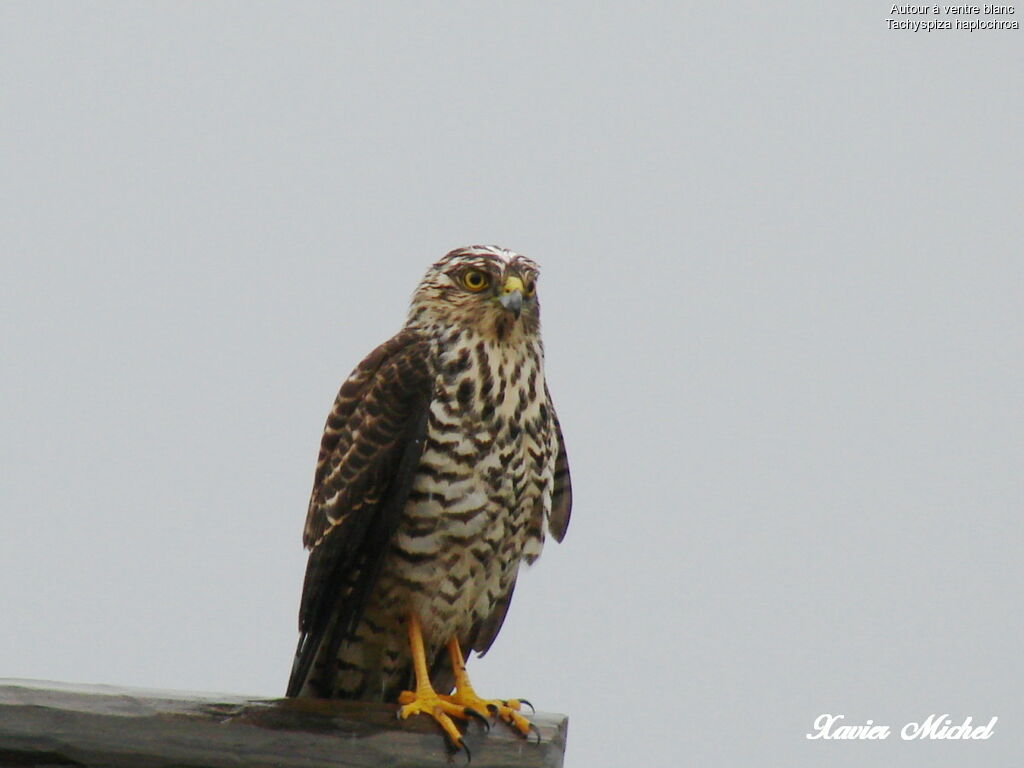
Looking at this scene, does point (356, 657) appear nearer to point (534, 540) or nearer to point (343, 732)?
point (534, 540)

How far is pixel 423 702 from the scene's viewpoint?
10.6ft

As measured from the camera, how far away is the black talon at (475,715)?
3148mm

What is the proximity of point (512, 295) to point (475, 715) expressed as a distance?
1.14m

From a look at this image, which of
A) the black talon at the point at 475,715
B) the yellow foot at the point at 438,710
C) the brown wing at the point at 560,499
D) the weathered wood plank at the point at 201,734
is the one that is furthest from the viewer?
the brown wing at the point at 560,499

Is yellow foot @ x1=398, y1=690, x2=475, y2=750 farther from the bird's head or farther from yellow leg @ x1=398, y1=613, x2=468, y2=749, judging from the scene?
the bird's head

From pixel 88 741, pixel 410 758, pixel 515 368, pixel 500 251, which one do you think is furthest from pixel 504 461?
pixel 88 741

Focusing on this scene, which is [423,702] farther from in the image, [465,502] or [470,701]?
[465,502]

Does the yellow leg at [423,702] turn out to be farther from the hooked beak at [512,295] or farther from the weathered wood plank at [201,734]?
the hooked beak at [512,295]

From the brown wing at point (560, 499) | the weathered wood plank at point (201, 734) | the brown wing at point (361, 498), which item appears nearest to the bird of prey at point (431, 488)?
the brown wing at point (361, 498)

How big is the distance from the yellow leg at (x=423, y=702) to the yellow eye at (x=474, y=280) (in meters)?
0.94

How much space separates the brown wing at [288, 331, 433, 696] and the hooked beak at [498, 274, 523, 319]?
269 mm

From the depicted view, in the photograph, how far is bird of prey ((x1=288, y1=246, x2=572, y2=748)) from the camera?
3.47 m

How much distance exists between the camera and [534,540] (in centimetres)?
383

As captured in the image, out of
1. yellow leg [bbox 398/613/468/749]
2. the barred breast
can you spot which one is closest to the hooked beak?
the barred breast
